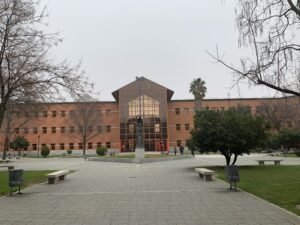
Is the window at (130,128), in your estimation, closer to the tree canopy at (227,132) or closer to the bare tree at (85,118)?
the bare tree at (85,118)

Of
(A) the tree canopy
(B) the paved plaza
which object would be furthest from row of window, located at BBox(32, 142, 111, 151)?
Result: (B) the paved plaza

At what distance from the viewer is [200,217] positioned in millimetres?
9375

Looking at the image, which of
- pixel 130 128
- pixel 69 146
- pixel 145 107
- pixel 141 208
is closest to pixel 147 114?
pixel 145 107

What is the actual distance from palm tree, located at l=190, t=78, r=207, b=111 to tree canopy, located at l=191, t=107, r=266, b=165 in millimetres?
61630

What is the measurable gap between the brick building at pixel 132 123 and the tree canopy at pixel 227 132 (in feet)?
186

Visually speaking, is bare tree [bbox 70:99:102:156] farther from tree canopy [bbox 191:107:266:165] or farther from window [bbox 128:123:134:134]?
tree canopy [bbox 191:107:266:165]

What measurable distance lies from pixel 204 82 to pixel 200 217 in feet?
277

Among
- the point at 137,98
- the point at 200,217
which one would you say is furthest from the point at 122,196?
the point at 137,98

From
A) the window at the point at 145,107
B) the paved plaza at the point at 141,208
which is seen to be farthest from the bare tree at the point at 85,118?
the paved plaza at the point at 141,208

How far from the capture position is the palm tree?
9056 cm

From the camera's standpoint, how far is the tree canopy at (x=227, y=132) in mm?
27125

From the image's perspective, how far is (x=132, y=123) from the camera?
88500 mm

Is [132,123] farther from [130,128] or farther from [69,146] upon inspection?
[69,146]

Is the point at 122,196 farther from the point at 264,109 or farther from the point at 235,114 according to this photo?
the point at 264,109
